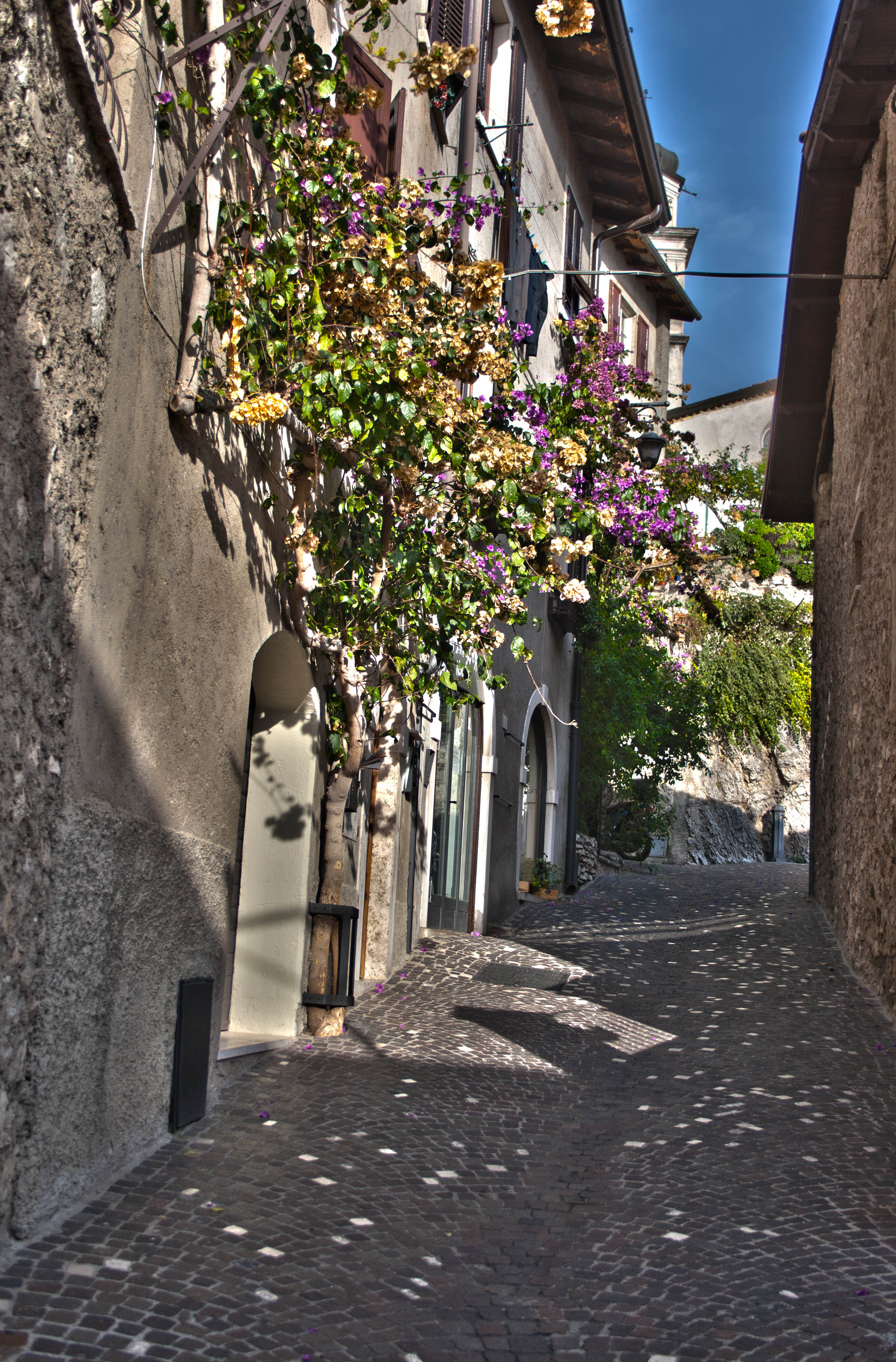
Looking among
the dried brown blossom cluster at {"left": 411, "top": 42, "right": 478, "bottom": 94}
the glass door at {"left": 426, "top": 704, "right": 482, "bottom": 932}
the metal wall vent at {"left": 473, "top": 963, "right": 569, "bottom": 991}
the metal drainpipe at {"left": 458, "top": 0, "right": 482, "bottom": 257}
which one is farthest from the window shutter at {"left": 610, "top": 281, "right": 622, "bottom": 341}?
the dried brown blossom cluster at {"left": 411, "top": 42, "right": 478, "bottom": 94}

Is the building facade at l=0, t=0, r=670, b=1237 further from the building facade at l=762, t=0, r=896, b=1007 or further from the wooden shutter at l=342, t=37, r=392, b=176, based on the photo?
the building facade at l=762, t=0, r=896, b=1007

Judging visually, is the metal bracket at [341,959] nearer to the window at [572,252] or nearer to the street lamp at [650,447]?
the street lamp at [650,447]

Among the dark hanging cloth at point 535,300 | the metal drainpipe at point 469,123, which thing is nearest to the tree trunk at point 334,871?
the metal drainpipe at point 469,123

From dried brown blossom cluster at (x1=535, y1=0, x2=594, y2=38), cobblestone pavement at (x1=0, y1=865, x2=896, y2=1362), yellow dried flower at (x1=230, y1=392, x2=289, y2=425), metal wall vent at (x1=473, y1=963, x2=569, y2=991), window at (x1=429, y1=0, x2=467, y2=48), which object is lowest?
cobblestone pavement at (x1=0, y1=865, x2=896, y2=1362)

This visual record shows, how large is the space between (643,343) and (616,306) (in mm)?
1717

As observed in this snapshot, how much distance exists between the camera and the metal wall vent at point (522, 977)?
28.9 ft

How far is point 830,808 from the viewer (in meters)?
11.8

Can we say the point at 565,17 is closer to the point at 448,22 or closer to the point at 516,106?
the point at 448,22

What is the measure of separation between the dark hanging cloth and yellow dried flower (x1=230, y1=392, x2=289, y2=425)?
8.43 m

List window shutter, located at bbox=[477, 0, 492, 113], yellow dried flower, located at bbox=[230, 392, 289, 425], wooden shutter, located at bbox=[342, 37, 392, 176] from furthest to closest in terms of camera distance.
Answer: window shutter, located at bbox=[477, 0, 492, 113], wooden shutter, located at bbox=[342, 37, 392, 176], yellow dried flower, located at bbox=[230, 392, 289, 425]

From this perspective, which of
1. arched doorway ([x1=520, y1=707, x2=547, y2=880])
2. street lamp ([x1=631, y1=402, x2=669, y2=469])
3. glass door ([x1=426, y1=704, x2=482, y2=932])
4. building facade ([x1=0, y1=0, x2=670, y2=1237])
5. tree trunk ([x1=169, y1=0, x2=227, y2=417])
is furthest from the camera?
arched doorway ([x1=520, y1=707, x2=547, y2=880])

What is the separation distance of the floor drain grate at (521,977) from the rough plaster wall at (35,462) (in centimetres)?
536

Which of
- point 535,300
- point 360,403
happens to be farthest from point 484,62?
point 360,403

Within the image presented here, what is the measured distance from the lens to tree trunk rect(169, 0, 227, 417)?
16.2 ft
